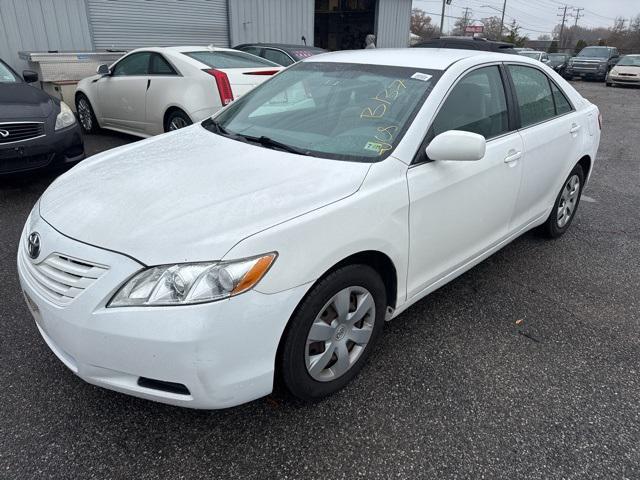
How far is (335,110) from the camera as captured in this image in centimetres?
283

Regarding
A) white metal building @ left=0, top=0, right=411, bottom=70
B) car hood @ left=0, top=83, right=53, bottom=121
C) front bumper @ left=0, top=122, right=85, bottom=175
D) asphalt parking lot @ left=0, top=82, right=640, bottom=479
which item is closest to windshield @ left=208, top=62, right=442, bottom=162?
asphalt parking lot @ left=0, top=82, right=640, bottom=479

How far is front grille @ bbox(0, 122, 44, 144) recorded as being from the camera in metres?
4.63

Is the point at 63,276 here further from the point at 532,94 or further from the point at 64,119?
the point at 64,119

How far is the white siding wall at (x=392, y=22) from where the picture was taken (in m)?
19.9

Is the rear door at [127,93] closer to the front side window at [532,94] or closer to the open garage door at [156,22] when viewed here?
the front side window at [532,94]

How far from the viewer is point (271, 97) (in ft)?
10.7

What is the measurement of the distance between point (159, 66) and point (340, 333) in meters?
5.76

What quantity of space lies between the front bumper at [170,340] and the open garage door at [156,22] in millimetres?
12045

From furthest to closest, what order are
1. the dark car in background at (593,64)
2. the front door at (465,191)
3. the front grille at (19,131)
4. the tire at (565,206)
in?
the dark car in background at (593,64) < the front grille at (19,131) < the tire at (565,206) < the front door at (465,191)

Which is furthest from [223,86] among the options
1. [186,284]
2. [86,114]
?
[186,284]

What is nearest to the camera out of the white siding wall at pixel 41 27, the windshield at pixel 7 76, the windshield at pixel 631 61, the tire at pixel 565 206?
the tire at pixel 565 206

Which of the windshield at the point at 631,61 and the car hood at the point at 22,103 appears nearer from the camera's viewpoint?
the car hood at the point at 22,103

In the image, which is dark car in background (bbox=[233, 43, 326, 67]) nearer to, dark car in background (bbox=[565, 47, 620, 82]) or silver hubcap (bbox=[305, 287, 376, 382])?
silver hubcap (bbox=[305, 287, 376, 382])

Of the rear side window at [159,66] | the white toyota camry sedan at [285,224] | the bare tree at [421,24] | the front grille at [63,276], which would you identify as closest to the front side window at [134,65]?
the rear side window at [159,66]
